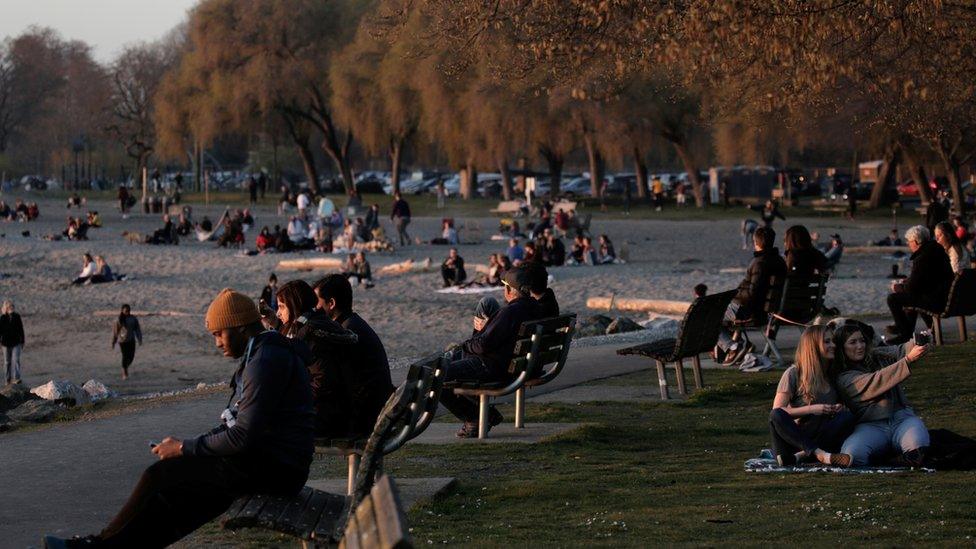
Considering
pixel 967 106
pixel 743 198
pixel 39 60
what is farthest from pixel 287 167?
pixel 967 106

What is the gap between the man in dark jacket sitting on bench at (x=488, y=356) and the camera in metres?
10.6

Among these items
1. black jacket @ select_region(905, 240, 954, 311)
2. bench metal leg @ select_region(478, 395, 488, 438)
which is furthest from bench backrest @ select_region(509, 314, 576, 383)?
black jacket @ select_region(905, 240, 954, 311)

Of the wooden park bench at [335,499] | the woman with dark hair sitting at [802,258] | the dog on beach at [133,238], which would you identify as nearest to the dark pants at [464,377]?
the wooden park bench at [335,499]

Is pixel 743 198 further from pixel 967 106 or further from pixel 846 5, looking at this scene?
pixel 846 5

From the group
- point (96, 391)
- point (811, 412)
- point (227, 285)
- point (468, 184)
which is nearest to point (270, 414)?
point (811, 412)

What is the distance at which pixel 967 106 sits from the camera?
68.1 feet

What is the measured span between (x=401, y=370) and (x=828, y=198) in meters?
57.7

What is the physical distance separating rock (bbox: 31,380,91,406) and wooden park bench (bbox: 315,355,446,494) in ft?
26.3

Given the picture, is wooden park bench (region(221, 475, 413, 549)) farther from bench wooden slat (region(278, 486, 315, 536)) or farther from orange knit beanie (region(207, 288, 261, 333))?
orange knit beanie (region(207, 288, 261, 333))

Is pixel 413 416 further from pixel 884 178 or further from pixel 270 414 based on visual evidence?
pixel 884 178

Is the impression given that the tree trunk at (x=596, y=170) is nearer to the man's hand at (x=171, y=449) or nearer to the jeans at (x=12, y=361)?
the jeans at (x=12, y=361)

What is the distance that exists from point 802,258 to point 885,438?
21.1 ft

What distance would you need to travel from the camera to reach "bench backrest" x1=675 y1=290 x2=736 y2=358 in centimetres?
1254

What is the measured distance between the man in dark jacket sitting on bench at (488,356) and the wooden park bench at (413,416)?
238 cm
